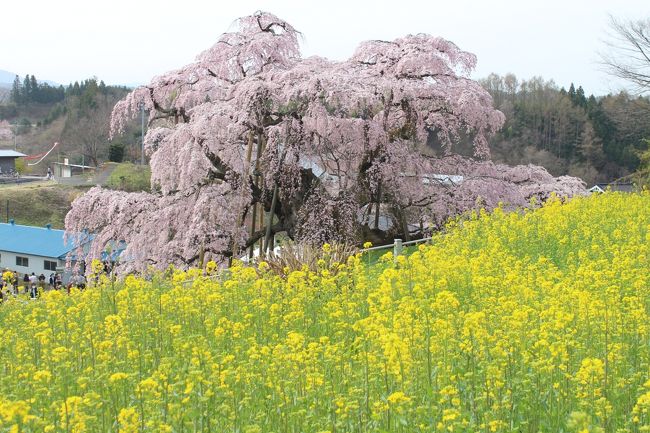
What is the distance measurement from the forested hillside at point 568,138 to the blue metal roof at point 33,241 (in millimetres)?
30732

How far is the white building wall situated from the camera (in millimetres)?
41253

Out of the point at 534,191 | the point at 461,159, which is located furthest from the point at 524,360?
the point at 534,191

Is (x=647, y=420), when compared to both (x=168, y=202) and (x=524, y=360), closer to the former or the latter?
→ (x=524, y=360)

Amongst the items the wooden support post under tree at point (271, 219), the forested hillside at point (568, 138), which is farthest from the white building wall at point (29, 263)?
the forested hillside at point (568, 138)

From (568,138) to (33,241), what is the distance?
4140 cm

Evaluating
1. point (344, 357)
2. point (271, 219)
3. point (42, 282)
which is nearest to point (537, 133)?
point (42, 282)

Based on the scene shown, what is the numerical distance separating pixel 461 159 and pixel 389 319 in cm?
1253

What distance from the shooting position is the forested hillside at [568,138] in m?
59.1

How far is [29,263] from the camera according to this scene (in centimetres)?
4200

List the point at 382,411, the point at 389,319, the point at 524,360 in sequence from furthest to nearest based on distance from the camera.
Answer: the point at 389,319, the point at 524,360, the point at 382,411

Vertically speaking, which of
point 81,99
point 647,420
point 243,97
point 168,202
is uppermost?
point 81,99

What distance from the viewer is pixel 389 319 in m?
7.34

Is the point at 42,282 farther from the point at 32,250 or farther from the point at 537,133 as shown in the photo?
the point at 537,133

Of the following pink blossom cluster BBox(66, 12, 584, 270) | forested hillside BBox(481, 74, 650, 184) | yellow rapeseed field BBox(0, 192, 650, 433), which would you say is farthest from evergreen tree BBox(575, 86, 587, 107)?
yellow rapeseed field BBox(0, 192, 650, 433)
